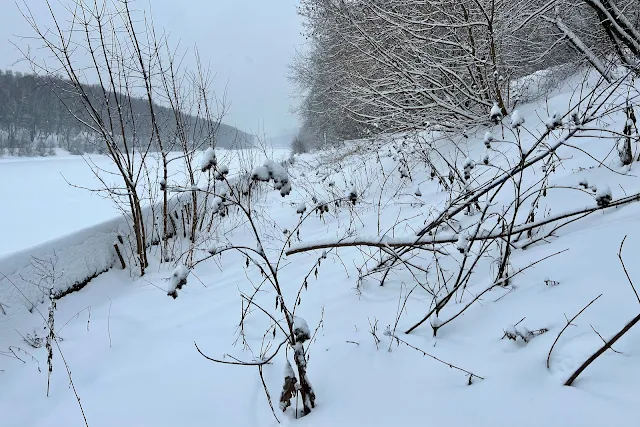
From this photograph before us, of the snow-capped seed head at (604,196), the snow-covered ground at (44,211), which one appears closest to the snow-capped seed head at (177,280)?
the snow-capped seed head at (604,196)

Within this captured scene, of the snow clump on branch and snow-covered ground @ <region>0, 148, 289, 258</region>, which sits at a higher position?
the snow clump on branch

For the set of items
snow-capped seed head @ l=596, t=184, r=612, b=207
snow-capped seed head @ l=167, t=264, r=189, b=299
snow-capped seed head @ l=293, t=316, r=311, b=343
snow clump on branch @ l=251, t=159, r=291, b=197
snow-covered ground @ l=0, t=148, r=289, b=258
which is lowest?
snow-covered ground @ l=0, t=148, r=289, b=258

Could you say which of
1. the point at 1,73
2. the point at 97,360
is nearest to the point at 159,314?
the point at 97,360

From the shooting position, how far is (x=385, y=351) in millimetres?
1349

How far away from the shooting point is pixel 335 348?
1465 mm

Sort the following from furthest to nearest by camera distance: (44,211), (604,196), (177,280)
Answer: (44,211)
(604,196)
(177,280)

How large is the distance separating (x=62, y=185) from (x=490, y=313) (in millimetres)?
9622

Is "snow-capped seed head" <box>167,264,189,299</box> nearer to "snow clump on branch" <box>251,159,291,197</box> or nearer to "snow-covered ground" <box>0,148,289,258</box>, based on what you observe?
"snow clump on branch" <box>251,159,291,197</box>

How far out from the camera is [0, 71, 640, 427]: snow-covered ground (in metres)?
0.95

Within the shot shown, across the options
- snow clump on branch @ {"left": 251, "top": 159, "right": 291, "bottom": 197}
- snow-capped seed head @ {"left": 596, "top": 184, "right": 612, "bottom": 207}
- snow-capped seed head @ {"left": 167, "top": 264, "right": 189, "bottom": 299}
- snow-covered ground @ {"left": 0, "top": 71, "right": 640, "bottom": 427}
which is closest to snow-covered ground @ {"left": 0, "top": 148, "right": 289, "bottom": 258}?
snow-covered ground @ {"left": 0, "top": 71, "right": 640, "bottom": 427}

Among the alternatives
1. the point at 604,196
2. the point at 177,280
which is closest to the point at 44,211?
the point at 177,280

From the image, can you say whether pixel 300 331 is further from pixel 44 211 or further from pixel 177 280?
pixel 44 211

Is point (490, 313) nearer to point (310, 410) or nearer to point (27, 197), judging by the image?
point (310, 410)

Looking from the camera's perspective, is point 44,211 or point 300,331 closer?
point 300,331
